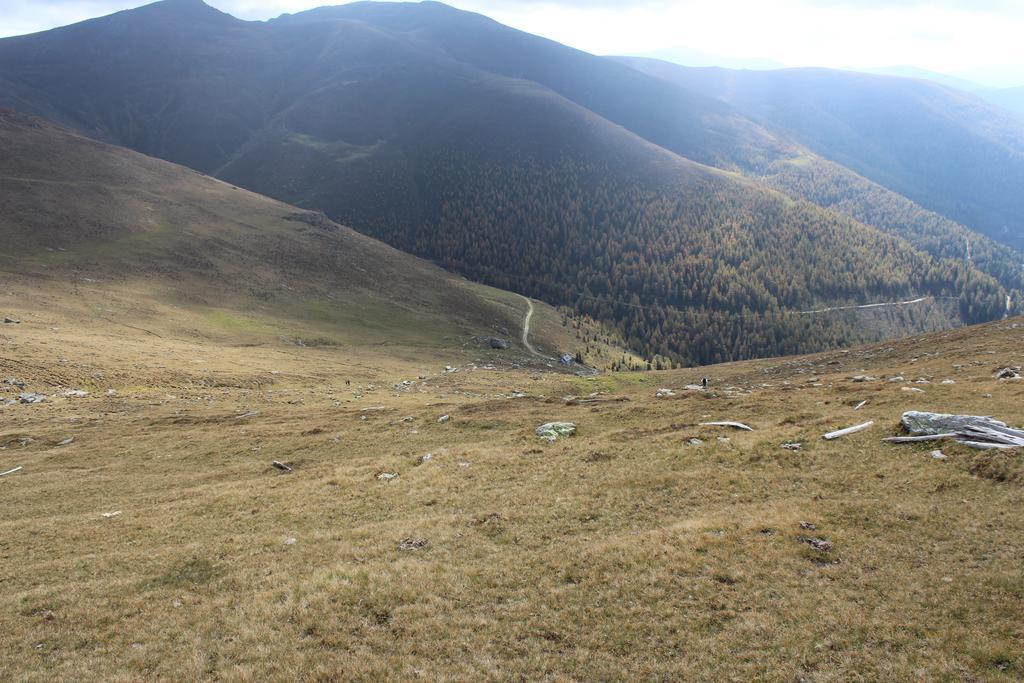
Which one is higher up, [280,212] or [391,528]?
[280,212]

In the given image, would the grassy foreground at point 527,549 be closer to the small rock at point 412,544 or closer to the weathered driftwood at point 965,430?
the small rock at point 412,544

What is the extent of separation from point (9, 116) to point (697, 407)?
23170 cm

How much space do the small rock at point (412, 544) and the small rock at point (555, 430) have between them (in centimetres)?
1493

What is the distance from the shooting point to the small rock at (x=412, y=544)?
70.1 feet

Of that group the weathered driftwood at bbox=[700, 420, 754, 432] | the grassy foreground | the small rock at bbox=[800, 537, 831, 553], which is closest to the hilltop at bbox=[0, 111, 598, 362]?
the grassy foreground

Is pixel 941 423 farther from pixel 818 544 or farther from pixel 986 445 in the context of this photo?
pixel 818 544

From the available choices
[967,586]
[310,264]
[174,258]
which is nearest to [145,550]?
[967,586]

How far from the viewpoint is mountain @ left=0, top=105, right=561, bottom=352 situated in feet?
300

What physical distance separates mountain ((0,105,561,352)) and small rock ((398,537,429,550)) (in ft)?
246

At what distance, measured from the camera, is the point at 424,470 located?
3078 cm

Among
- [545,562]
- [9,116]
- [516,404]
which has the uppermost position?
[9,116]

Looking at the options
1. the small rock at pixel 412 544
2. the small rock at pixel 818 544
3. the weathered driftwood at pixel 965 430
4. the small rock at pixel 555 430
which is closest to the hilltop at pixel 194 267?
the small rock at pixel 555 430

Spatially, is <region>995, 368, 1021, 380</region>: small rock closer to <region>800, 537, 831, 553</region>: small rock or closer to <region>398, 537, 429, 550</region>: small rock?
<region>800, 537, 831, 553</region>: small rock

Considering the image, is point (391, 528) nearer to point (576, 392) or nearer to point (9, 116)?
point (576, 392)
